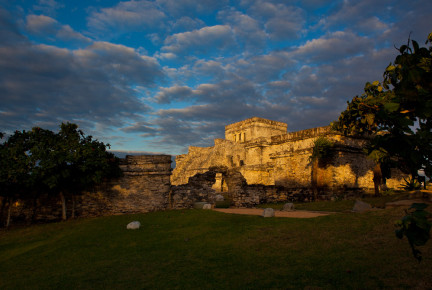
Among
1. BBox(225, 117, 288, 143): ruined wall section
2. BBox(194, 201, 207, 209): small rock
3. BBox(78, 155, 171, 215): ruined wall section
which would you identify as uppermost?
BBox(225, 117, 288, 143): ruined wall section

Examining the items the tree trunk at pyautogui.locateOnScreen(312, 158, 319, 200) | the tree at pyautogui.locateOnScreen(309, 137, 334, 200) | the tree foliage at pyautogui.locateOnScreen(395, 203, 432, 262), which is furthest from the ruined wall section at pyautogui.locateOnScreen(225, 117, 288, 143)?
the tree foliage at pyautogui.locateOnScreen(395, 203, 432, 262)

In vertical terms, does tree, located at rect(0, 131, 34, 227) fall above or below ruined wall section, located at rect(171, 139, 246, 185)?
below

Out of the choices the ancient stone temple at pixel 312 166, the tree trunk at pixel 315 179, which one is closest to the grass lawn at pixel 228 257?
the tree trunk at pixel 315 179

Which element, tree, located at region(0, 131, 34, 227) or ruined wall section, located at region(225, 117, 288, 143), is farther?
ruined wall section, located at region(225, 117, 288, 143)

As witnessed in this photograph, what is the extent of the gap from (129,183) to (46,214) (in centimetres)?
415

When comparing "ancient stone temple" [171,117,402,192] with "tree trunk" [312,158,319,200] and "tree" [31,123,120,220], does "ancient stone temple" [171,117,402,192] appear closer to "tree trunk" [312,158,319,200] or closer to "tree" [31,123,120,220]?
"tree trunk" [312,158,319,200]

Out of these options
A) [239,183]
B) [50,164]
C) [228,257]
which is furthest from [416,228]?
[239,183]

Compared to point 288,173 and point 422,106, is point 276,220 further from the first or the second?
point 288,173

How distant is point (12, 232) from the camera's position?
12.2 metres

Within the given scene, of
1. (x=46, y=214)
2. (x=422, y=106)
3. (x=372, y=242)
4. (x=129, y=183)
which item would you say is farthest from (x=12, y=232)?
(x=422, y=106)

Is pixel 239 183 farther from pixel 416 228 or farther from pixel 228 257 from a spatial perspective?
pixel 416 228

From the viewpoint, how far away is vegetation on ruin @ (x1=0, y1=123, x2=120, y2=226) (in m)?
12.4

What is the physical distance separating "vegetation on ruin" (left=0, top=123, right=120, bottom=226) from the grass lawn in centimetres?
295

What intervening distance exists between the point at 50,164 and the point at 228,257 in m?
9.69
